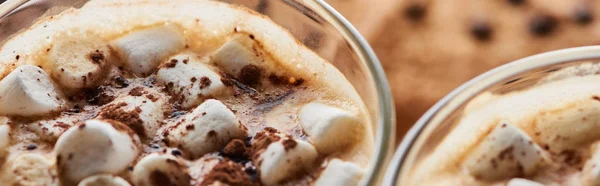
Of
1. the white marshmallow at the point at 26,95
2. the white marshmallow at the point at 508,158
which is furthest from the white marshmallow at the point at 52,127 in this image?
the white marshmallow at the point at 508,158

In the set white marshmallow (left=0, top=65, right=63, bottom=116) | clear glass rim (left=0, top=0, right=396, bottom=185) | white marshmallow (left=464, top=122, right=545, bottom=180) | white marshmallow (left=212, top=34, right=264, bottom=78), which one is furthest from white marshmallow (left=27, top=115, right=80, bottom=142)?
white marshmallow (left=464, top=122, right=545, bottom=180)

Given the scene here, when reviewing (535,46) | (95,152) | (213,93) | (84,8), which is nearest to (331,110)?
(213,93)

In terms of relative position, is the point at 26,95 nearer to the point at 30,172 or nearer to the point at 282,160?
the point at 30,172

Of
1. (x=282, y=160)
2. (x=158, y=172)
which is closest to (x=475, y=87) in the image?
(x=282, y=160)

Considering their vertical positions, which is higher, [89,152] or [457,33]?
[457,33]

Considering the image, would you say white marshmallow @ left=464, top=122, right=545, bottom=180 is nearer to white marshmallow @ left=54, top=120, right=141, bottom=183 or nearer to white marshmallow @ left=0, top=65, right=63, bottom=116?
white marshmallow @ left=54, top=120, right=141, bottom=183
